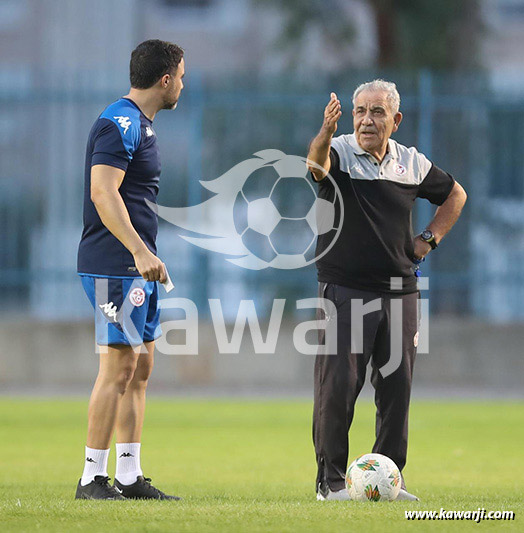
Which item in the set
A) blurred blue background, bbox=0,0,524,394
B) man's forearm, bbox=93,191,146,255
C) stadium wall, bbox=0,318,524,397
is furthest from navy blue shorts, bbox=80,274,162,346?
stadium wall, bbox=0,318,524,397

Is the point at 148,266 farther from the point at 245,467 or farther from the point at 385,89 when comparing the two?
the point at 245,467

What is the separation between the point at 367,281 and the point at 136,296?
3.95ft

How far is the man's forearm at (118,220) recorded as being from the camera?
6109mm

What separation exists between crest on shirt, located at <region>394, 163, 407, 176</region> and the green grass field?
1.69 m

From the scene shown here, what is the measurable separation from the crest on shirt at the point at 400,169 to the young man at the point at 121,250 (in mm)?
1247

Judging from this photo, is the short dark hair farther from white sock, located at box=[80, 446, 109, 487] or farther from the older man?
white sock, located at box=[80, 446, 109, 487]

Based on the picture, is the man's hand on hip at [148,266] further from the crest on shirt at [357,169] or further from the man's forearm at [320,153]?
the crest on shirt at [357,169]

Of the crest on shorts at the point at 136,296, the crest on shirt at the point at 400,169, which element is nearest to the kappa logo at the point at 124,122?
the crest on shorts at the point at 136,296

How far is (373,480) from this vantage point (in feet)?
20.5

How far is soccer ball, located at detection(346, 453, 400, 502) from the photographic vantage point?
6.25 metres

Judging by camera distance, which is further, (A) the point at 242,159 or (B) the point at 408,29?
(B) the point at 408,29

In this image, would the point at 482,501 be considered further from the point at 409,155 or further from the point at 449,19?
the point at 449,19

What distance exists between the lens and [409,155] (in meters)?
6.80

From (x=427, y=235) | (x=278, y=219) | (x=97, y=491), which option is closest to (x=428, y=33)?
(x=278, y=219)
